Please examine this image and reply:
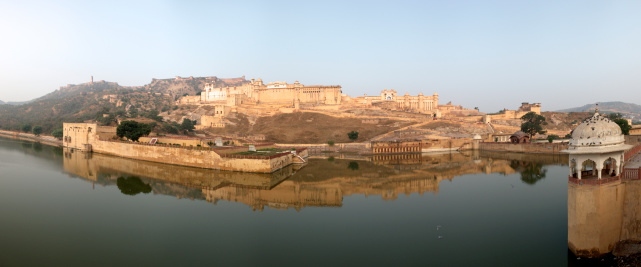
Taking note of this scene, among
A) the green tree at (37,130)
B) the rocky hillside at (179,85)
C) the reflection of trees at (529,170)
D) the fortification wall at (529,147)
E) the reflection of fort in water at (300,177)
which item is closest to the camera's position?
the reflection of fort in water at (300,177)

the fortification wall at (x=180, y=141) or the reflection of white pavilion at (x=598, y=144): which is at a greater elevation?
the reflection of white pavilion at (x=598, y=144)

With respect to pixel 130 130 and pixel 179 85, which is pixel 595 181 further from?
pixel 179 85

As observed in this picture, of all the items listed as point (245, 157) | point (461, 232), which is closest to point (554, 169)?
point (461, 232)

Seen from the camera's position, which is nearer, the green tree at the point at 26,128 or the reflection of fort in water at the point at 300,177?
the reflection of fort in water at the point at 300,177

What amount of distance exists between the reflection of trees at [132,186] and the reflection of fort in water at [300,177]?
8cm

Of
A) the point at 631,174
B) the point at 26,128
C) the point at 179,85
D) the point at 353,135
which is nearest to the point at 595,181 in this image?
→ the point at 631,174

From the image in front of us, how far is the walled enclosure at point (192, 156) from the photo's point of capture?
1035 inches

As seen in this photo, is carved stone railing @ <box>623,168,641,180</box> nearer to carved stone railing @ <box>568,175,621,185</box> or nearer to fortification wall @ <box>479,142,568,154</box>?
carved stone railing @ <box>568,175,621,185</box>

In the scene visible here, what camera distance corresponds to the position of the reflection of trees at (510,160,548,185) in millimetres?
23859

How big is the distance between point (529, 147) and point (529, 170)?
14.6 meters

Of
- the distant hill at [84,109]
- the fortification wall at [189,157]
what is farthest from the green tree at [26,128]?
the fortification wall at [189,157]

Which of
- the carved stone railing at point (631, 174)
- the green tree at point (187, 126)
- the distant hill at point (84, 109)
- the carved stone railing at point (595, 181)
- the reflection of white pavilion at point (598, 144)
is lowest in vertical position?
the carved stone railing at point (595, 181)

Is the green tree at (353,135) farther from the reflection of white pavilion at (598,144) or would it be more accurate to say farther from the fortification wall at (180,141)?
the reflection of white pavilion at (598,144)

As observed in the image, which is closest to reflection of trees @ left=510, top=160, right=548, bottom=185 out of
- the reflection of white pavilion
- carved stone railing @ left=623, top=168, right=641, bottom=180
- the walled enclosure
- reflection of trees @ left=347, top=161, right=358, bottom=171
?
reflection of trees @ left=347, top=161, right=358, bottom=171
